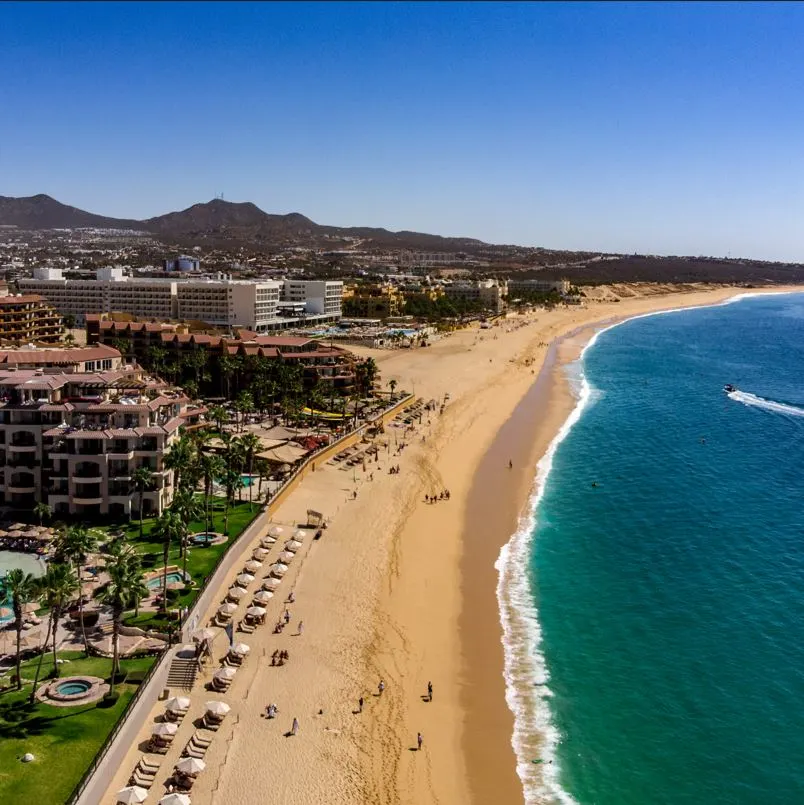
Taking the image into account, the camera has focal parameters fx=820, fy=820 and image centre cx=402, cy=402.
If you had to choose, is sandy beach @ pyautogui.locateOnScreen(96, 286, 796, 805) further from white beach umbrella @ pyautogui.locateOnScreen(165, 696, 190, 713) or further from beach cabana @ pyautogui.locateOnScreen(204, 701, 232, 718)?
white beach umbrella @ pyautogui.locateOnScreen(165, 696, 190, 713)

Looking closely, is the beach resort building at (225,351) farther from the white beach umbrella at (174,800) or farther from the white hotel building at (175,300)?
the white beach umbrella at (174,800)

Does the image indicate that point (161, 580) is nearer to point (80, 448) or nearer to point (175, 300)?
point (80, 448)

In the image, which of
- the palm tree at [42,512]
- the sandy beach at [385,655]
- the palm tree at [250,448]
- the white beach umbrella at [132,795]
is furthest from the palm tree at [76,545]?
the palm tree at [250,448]

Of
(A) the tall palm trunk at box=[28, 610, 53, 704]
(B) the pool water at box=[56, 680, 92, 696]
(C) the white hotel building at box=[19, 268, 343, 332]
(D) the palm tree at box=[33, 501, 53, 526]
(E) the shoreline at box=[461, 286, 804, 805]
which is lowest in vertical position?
(E) the shoreline at box=[461, 286, 804, 805]

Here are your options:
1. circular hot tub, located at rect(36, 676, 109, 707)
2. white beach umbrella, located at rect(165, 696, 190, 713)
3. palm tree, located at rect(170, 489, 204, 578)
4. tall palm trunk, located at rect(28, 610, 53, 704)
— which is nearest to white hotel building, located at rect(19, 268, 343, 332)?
palm tree, located at rect(170, 489, 204, 578)

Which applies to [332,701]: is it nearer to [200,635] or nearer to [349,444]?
[200,635]
